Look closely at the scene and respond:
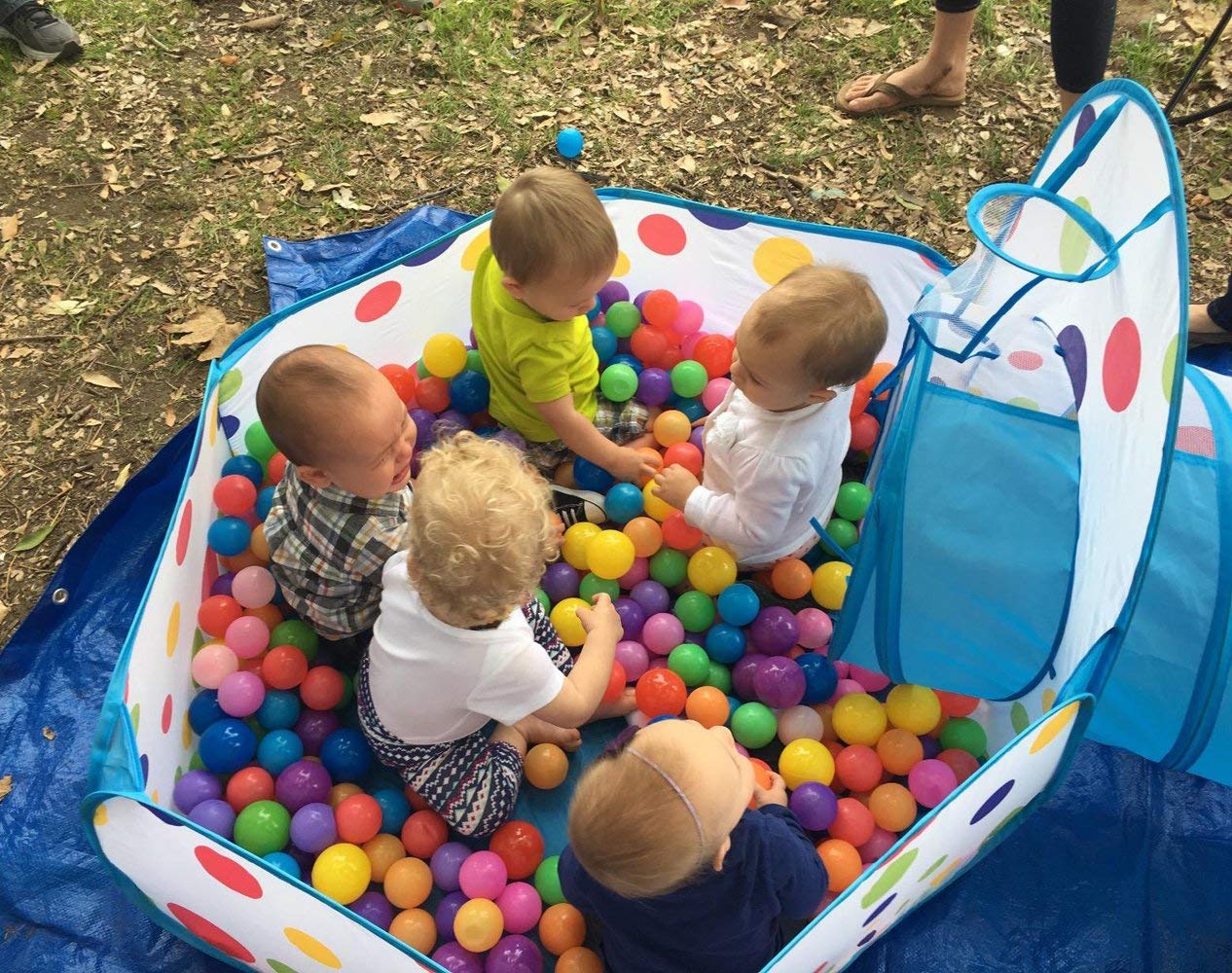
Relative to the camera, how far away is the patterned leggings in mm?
1586

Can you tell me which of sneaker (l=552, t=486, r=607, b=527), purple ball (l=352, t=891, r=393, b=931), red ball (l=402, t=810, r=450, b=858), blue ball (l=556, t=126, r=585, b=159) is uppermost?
blue ball (l=556, t=126, r=585, b=159)

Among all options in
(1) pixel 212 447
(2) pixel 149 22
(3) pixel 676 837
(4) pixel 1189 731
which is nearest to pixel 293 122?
(2) pixel 149 22

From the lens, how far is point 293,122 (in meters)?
2.93

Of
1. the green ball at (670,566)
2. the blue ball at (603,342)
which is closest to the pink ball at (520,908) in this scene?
the green ball at (670,566)

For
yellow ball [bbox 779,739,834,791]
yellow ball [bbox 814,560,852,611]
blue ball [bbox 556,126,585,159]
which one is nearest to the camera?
yellow ball [bbox 779,739,834,791]

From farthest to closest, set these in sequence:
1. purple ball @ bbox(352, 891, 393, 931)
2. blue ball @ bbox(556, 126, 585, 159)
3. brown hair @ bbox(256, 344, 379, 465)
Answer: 1. blue ball @ bbox(556, 126, 585, 159)
2. purple ball @ bbox(352, 891, 393, 931)
3. brown hair @ bbox(256, 344, 379, 465)

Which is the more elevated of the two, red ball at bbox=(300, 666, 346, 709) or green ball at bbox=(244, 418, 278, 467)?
green ball at bbox=(244, 418, 278, 467)

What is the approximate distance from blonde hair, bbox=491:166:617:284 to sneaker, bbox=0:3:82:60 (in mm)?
2224

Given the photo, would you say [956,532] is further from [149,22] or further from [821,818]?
[149,22]

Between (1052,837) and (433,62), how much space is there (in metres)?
2.77

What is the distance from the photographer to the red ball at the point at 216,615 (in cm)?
182

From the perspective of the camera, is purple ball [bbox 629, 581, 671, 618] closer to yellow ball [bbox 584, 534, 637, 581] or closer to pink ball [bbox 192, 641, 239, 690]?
yellow ball [bbox 584, 534, 637, 581]

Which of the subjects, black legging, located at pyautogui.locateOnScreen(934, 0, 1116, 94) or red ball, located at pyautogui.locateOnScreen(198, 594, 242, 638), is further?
black legging, located at pyautogui.locateOnScreen(934, 0, 1116, 94)

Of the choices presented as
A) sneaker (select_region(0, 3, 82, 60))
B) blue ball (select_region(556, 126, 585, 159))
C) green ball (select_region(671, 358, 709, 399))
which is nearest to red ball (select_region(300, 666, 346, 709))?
green ball (select_region(671, 358, 709, 399))
